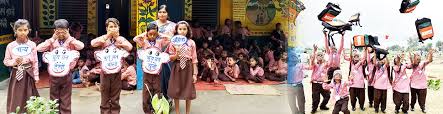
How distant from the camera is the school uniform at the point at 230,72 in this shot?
9023mm

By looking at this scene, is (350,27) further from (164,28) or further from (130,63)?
(130,63)

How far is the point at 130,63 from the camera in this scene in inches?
315

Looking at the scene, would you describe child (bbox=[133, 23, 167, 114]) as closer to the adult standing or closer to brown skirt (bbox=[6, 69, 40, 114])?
the adult standing

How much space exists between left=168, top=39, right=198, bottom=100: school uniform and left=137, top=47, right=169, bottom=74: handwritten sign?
170 mm

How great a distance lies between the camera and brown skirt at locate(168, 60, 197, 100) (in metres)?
5.80

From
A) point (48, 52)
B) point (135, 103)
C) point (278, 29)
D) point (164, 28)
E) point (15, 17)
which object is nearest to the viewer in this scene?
point (48, 52)

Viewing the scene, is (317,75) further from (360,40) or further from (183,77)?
(183,77)

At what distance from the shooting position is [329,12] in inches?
236

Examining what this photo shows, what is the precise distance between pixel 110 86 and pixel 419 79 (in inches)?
188

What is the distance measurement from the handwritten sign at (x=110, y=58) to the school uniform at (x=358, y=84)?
12.2 feet

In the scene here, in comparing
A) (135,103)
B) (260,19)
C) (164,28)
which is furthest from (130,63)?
(260,19)

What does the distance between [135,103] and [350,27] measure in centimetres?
309

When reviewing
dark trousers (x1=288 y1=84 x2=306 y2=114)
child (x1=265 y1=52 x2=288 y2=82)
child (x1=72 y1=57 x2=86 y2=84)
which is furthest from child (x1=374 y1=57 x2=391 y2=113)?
child (x1=72 y1=57 x2=86 y2=84)

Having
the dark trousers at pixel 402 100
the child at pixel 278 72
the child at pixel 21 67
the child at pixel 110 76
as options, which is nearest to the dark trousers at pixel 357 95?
the dark trousers at pixel 402 100
